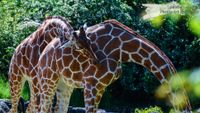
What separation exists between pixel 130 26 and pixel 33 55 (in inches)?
164

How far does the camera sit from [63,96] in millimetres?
6117

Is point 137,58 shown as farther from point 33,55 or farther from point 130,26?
point 130,26

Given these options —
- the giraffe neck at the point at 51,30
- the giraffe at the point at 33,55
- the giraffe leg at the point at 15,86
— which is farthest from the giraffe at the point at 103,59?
the giraffe leg at the point at 15,86

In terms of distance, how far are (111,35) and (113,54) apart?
0.64 ft

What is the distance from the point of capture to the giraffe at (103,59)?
511 cm

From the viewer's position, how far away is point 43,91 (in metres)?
5.91

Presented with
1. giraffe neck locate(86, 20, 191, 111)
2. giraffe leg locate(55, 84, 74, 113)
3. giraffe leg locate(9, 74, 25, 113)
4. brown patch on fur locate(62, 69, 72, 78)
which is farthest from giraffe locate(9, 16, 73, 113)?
giraffe neck locate(86, 20, 191, 111)

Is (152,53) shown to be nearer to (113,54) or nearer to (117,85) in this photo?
(113,54)

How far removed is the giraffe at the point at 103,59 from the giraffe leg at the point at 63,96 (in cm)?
36

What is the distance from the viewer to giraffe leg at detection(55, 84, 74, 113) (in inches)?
239

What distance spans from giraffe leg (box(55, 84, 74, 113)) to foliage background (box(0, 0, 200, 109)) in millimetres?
3730

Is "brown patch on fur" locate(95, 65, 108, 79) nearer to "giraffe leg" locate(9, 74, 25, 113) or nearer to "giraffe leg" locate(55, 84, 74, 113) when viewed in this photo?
"giraffe leg" locate(55, 84, 74, 113)

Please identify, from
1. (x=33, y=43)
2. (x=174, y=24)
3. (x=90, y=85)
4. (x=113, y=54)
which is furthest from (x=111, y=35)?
(x=174, y=24)

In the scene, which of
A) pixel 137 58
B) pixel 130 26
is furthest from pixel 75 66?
pixel 130 26
